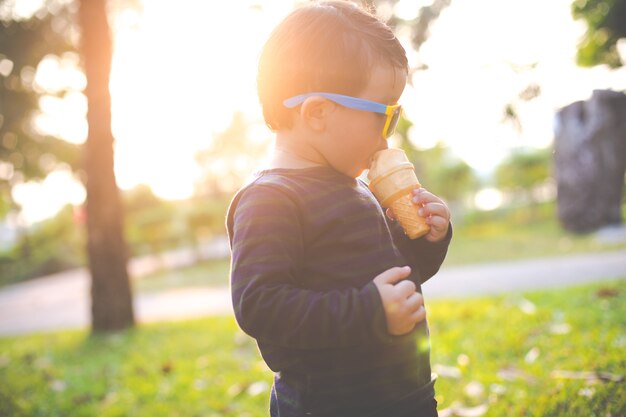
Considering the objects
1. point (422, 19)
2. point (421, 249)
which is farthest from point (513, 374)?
point (422, 19)

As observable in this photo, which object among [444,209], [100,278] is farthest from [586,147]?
[444,209]

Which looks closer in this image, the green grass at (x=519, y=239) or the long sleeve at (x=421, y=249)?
the long sleeve at (x=421, y=249)

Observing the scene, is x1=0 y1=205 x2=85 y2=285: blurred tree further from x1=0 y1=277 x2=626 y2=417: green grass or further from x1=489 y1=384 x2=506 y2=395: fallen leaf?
x1=489 y1=384 x2=506 y2=395: fallen leaf

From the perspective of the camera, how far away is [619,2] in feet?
22.5

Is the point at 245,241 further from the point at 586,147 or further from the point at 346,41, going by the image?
the point at 586,147

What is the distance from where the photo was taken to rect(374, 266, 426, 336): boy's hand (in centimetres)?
140

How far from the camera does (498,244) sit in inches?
471

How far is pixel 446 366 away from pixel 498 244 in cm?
903

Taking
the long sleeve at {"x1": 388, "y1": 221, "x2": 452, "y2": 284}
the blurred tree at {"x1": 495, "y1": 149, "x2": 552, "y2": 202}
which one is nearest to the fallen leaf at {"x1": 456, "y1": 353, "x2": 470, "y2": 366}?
the long sleeve at {"x1": 388, "y1": 221, "x2": 452, "y2": 284}

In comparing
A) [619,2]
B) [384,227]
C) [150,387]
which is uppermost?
[619,2]

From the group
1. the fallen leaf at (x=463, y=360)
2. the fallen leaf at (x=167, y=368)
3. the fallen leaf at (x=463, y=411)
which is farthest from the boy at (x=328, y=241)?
the fallen leaf at (x=167, y=368)

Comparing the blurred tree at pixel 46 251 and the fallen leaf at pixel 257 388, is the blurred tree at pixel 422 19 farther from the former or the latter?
the blurred tree at pixel 46 251

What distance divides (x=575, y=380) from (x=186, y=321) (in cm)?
541

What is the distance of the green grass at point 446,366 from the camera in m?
2.90
